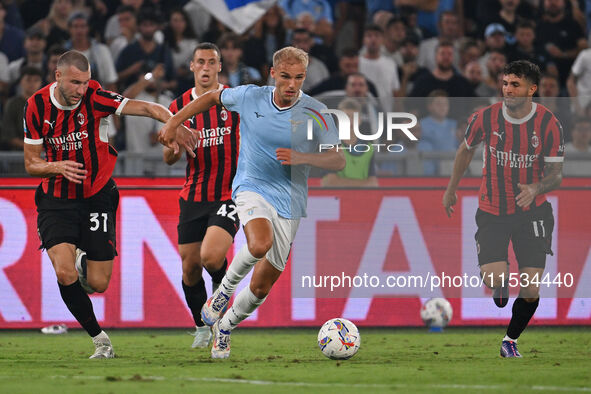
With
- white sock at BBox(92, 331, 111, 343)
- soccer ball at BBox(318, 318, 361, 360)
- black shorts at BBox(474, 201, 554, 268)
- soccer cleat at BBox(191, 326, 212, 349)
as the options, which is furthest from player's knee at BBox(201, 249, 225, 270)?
black shorts at BBox(474, 201, 554, 268)

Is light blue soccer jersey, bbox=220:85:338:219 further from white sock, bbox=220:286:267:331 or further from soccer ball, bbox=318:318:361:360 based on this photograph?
soccer ball, bbox=318:318:361:360

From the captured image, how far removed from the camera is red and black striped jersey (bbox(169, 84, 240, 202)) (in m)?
8.67

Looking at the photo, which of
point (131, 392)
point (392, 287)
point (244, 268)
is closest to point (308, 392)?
point (131, 392)

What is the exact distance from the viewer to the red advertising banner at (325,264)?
970cm

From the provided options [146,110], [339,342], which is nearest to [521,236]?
[339,342]

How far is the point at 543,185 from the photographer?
25.6ft

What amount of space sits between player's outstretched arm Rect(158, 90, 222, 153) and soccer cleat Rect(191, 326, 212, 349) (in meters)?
1.73

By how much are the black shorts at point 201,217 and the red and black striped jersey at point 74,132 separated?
34.7 inches

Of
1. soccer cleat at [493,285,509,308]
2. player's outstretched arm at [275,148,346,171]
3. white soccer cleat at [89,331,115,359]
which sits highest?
player's outstretched arm at [275,148,346,171]

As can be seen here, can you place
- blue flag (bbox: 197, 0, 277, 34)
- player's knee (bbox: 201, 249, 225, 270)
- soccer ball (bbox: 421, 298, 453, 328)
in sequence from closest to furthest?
player's knee (bbox: 201, 249, 225, 270)
soccer ball (bbox: 421, 298, 453, 328)
blue flag (bbox: 197, 0, 277, 34)

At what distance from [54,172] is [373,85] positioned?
5694 mm

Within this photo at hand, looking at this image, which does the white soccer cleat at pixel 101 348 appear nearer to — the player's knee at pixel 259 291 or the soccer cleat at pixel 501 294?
the player's knee at pixel 259 291

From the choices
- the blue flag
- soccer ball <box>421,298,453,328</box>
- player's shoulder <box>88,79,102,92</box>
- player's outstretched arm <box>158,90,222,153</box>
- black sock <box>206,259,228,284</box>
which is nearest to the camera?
player's outstretched arm <box>158,90,222,153</box>

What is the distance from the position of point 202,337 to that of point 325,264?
1.68 metres
